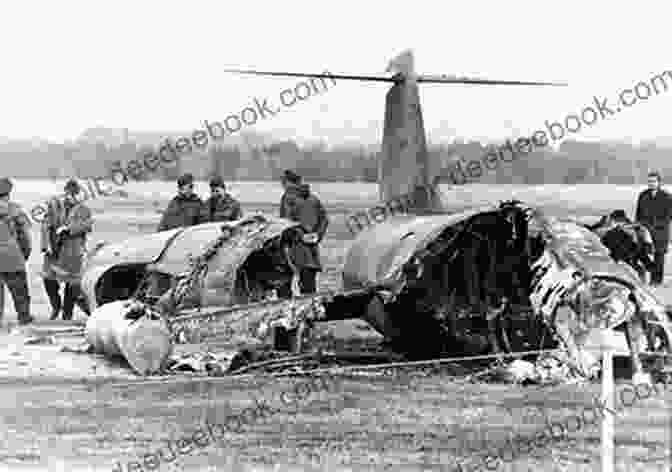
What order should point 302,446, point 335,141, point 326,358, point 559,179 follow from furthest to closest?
point 559,179 < point 335,141 < point 326,358 < point 302,446

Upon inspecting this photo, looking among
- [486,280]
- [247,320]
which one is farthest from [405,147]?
[247,320]

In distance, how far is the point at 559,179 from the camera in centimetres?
4559

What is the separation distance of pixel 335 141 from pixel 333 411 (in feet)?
94.3

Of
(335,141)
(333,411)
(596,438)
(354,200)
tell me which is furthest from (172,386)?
(354,200)

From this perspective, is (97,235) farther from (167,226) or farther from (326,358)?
(326,358)

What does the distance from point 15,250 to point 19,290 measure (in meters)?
0.59

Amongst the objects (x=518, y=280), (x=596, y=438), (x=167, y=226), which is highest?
(x=167, y=226)

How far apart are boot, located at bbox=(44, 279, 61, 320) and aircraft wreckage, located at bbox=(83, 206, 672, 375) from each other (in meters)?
3.41

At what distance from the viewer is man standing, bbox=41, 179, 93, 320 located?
14998mm

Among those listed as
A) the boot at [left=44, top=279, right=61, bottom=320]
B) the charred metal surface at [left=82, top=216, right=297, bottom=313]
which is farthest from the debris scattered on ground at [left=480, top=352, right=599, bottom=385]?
the boot at [left=44, top=279, right=61, bottom=320]

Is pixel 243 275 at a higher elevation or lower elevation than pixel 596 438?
higher

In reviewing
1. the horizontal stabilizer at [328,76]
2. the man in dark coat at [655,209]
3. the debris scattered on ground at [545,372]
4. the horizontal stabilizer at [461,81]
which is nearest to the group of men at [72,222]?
the horizontal stabilizer at [328,76]

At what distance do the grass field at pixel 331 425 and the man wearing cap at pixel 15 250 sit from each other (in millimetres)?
5224

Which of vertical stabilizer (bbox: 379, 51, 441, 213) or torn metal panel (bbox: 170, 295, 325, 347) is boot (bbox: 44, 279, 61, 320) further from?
torn metal panel (bbox: 170, 295, 325, 347)
